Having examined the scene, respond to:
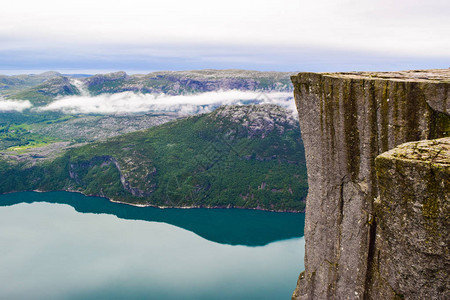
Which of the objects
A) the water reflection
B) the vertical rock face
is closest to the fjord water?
the water reflection

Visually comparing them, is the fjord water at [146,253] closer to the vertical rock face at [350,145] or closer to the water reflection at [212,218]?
the water reflection at [212,218]

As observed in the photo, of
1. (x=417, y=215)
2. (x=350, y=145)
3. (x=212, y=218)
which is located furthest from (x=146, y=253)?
(x=417, y=215)

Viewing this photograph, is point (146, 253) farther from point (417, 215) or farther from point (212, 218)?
point (417, 215)

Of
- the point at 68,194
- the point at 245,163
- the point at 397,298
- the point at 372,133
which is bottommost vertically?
the point at 68,194

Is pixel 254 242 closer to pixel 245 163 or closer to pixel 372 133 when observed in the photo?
pixel 245 163

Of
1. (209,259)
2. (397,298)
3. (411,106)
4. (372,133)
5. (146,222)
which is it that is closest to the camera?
(397,298)

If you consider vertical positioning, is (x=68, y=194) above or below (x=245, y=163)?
below

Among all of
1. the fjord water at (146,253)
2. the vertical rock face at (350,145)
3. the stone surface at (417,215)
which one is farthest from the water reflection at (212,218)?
the stone surface at (417,215)

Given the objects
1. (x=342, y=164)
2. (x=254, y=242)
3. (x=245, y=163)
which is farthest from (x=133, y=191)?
(x=342, y=164)
